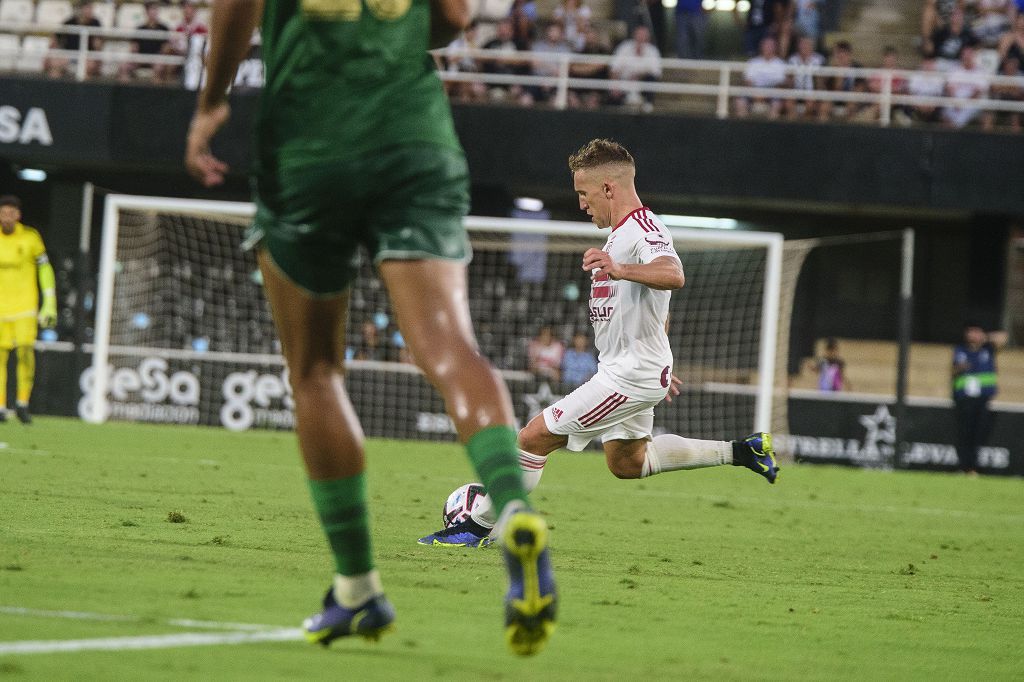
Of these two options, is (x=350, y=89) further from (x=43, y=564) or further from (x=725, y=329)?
(x=725, y=329)

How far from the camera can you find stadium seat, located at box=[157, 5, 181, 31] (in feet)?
72.2

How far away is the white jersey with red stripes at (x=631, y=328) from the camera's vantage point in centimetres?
706

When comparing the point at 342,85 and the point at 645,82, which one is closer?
the point at 342,85

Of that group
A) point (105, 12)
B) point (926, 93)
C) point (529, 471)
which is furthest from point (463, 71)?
point (529, 471)

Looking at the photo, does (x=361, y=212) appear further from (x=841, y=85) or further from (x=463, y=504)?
(x=841, y=85)

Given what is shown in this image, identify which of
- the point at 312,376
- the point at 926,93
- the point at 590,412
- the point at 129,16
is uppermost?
the point at 129,16

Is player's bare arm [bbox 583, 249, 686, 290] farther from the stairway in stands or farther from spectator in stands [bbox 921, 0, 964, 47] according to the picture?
the stairway in stands

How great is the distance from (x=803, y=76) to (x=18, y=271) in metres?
11.0

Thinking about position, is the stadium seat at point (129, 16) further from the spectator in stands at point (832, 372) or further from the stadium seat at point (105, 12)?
the spectator in stands at point (832, 372)

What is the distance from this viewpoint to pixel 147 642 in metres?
3.47

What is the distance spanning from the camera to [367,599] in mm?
3561

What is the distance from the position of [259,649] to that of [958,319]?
22530 millimetres

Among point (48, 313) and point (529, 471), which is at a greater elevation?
point (529, 471)

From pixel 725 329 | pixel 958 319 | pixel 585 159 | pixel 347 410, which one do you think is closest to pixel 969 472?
pixel 725 329
